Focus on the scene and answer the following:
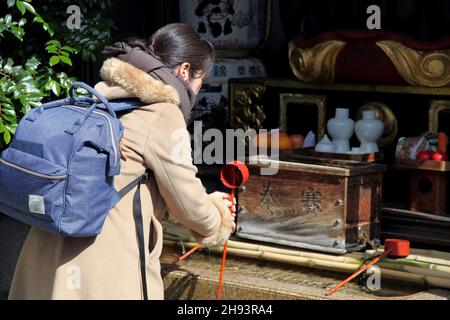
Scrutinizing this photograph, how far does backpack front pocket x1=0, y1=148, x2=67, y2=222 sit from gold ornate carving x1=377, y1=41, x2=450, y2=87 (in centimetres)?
339

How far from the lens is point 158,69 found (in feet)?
12.0

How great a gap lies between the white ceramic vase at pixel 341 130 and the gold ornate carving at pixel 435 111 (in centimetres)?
52

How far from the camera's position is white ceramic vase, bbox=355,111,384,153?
21.0ft

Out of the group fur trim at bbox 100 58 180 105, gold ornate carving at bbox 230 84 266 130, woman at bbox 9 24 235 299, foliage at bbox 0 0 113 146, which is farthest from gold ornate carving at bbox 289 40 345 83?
fur trim at bbox 100 58 180 105

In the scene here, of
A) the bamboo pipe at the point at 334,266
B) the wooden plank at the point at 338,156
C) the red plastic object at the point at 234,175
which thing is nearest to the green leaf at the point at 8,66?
the bamboo pipe at the point at 334,266

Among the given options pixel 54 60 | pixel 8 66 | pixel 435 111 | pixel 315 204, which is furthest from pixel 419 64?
pixel 8 66

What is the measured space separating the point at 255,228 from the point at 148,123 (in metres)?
2.81

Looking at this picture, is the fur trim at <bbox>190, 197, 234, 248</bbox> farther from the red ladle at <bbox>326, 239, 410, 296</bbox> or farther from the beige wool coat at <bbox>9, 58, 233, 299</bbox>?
the red ladle at <bbox>326, 239, 410, 296</bbox>

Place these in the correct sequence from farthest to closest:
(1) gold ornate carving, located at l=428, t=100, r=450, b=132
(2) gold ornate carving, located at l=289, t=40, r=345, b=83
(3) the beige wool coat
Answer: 1. (2) gold ornate carving, located at l=289, t=40, r=345, b=83
2. (1) gold ornate carving, located at l=428, t=100, r=450, b=132
3. (3) the beige wool coat

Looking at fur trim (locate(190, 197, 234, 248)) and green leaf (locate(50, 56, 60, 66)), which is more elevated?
green leaf (locate(50, 56, 60, 66))

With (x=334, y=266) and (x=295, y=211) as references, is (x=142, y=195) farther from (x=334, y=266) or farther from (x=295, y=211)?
(x=295, y=211)

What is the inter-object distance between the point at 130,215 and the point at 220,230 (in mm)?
435

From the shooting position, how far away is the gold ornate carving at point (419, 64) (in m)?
6.09

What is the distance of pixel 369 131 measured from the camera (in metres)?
6.40
